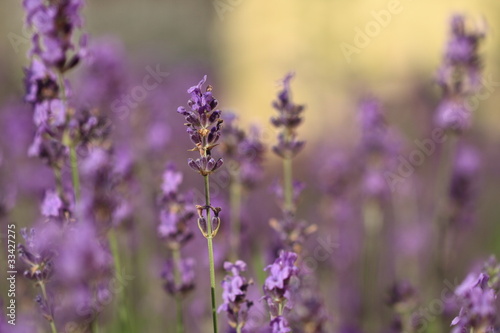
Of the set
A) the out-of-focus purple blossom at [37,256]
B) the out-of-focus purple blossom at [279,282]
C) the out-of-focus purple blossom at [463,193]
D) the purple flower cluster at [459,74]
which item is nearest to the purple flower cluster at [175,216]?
the out-of-focus purple blossom at [37,256]

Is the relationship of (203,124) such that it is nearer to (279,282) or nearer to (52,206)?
(279,282)

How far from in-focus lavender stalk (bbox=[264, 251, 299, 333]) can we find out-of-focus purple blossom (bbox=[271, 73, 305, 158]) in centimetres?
51

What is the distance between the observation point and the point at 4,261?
2.43 meters

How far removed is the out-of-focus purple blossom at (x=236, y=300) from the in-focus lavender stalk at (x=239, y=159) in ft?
1.93

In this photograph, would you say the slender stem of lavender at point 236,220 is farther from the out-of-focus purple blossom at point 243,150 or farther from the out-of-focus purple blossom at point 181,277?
the out-of-focus purple blossom at point 181,277

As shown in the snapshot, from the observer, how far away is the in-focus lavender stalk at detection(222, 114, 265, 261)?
6.93 feet

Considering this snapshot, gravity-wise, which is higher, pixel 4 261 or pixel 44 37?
pixel 44 37

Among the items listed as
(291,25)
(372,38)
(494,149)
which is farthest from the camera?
(291,25)

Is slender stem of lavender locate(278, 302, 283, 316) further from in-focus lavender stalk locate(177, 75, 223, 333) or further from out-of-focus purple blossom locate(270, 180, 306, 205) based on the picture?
out-of-focus purple blossom locate(270, 180, 306, 205)

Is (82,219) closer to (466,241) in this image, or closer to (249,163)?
(249,163)

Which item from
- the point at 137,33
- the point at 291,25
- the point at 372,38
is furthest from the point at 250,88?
the point at 137,33

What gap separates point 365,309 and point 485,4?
426 cm

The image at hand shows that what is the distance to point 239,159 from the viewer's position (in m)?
2.19

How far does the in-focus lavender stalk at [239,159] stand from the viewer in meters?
2.11
